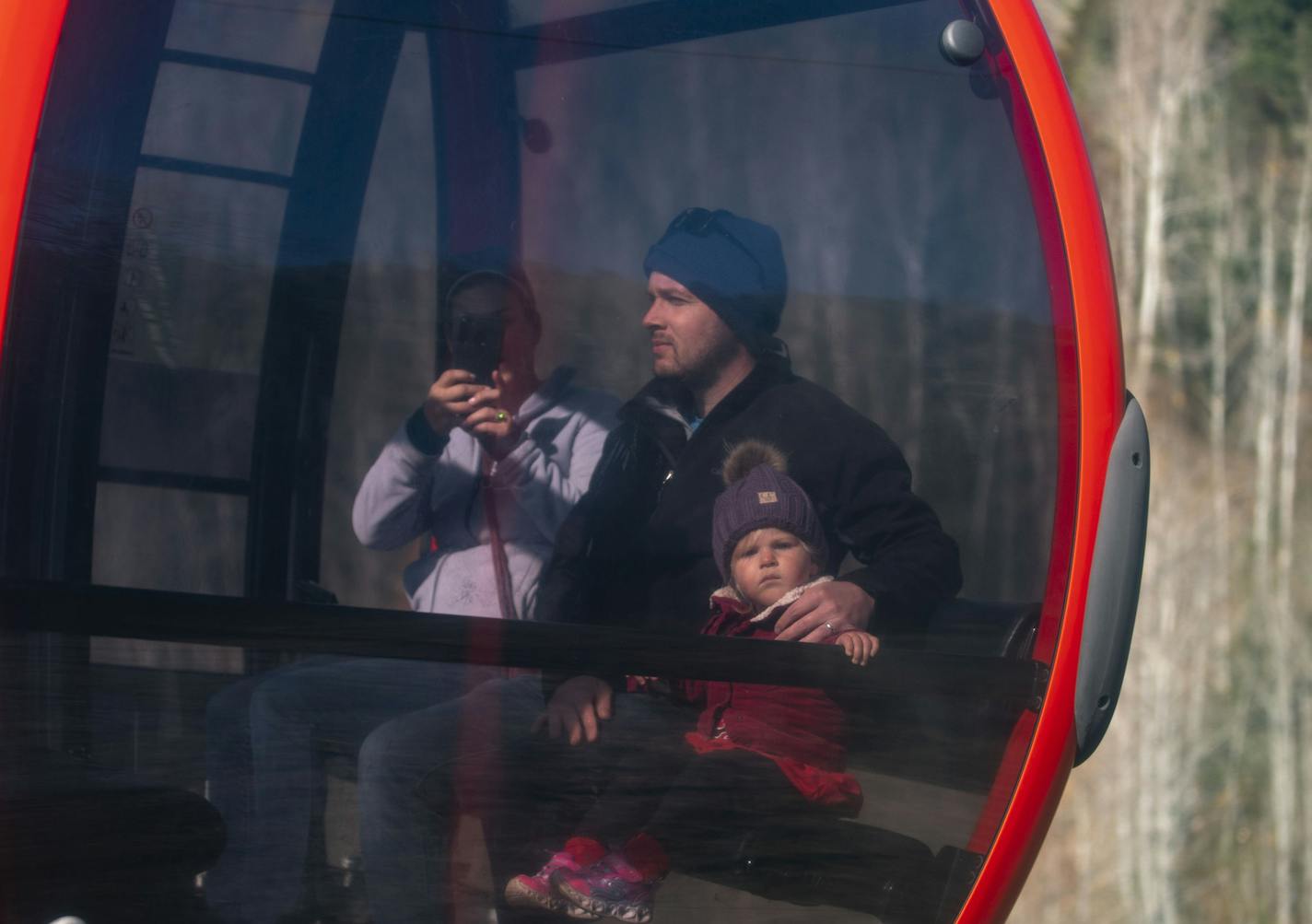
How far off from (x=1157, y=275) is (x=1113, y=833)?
3857mm

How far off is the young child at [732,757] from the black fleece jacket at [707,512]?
27 mm

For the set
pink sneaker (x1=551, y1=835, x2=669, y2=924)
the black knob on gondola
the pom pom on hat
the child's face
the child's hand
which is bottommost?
pink sneaker (x1=551, y1=835, x2=669, y2=924)

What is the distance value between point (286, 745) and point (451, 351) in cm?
49

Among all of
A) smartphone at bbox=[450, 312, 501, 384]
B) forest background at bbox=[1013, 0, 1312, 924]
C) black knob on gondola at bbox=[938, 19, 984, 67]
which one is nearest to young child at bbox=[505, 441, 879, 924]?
smartphone at bbox=[450, 312, 501, 384]

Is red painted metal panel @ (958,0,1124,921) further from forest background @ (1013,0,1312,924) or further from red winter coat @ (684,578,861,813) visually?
forest background @ (1013,0,1312,924)

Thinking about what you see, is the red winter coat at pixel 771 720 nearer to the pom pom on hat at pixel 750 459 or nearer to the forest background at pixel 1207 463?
the pom pom on hat at pixel 750 459

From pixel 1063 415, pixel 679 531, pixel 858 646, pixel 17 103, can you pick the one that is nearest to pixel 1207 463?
pixel 1063 415

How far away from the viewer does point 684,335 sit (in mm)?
1616

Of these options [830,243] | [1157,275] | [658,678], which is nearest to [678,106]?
[830,243]

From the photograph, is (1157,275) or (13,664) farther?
(1157,275)

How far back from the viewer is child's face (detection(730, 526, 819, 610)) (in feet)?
5.24

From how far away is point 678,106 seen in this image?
162 cm

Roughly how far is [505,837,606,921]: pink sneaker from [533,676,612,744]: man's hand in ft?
0.45

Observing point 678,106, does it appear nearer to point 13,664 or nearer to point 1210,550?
point 13,664
